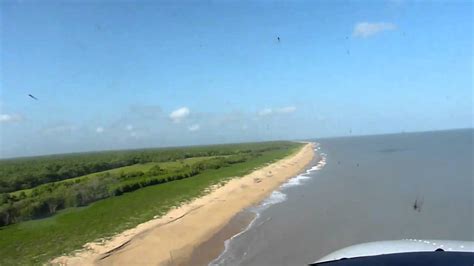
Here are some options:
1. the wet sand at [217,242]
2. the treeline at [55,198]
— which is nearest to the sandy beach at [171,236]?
the wet sand at [217,242]

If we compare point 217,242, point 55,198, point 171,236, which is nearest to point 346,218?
point 217,242

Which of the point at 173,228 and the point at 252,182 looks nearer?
the point at 173,228

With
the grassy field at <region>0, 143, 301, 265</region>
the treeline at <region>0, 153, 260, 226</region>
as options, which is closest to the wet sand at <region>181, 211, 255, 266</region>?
the grassy field at <region>0, 143, 301, 265</region>

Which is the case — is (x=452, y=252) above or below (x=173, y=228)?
above

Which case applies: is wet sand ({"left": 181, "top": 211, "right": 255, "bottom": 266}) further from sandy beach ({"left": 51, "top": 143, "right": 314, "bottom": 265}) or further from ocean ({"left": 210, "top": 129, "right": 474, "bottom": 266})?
ocean ({"left": 210, "top": 129, "right": 474, "bottom": 266})

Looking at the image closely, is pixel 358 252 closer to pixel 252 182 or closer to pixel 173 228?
pixel 173 228

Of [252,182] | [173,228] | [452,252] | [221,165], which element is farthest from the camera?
[221,165]

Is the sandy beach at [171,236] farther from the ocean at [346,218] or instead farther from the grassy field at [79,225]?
the ocean at [346,218]

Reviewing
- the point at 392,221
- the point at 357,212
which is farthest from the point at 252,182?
the point at 392,221
